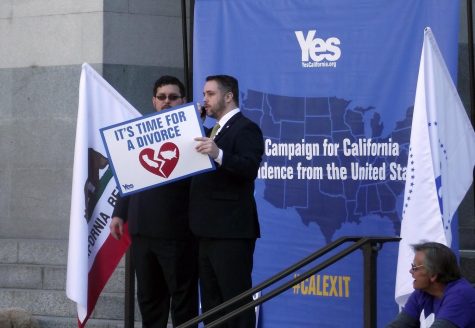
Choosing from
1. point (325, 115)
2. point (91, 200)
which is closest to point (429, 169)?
point (325, 115)

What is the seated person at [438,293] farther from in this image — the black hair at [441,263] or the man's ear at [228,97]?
the man's ear at [228,97]

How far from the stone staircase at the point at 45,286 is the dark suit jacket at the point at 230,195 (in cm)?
188

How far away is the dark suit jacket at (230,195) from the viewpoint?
6816mm

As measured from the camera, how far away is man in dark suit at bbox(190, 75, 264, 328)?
6.82 meters

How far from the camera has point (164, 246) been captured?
720cm

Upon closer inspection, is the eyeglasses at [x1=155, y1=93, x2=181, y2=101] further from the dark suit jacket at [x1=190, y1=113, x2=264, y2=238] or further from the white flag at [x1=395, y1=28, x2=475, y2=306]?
the white flag at [x1=395, y1=28, x2=475, y2=306]

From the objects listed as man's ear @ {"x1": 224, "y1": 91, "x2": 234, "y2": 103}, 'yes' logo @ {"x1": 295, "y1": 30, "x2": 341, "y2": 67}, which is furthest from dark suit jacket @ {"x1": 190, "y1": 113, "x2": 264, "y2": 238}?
'yes' logo @ {"x1": 295, "y1": 30, "x2": 341, "y2": 67}

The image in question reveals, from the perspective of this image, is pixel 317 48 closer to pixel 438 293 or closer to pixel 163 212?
pixel 163 212

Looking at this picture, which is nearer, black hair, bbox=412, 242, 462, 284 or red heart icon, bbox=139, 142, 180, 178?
black hair, bbox=412, 242, 462, 284

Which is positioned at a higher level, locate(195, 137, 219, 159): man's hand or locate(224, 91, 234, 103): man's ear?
locate(224, 91, 234, 103): man's ear

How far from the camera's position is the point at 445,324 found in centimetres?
566

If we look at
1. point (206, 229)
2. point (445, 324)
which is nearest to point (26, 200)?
point (206, 229)

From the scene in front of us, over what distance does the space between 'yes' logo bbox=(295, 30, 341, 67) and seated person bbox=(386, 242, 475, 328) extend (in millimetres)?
2000

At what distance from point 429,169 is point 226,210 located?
123cm
